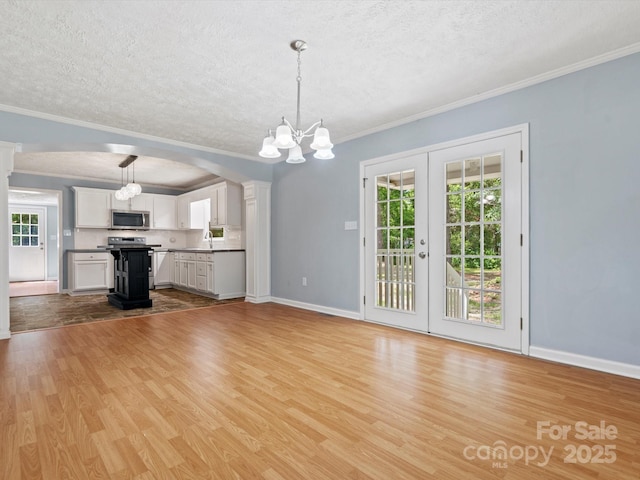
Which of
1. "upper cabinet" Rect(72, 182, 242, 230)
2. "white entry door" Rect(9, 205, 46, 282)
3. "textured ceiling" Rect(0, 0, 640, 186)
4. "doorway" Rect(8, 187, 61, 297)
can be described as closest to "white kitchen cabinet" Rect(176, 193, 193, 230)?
"upper cabinet" Rect(72, 182, 242, 230)

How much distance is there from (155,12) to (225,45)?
0.49 metres

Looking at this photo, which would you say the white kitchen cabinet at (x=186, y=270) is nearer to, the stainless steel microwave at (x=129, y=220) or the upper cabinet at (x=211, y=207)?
the upper cabinet at (x=211, y=207)

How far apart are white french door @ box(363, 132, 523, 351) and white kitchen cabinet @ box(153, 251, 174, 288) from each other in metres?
5.49

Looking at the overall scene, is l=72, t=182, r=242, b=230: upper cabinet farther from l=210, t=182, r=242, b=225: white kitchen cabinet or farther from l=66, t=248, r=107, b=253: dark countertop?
l=66, t=248, r=107, b=253: dark countertop

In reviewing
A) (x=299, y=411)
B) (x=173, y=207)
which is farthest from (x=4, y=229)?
(x=173, y=207)

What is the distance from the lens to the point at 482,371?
2621mm

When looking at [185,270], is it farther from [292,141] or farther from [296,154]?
[292,141]

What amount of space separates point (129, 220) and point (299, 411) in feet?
23.4

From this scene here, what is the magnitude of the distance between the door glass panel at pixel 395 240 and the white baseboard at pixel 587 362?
1298 mm

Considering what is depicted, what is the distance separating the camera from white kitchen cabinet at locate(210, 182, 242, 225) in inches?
262

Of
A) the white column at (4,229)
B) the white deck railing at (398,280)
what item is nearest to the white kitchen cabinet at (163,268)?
the white column at (4,229)

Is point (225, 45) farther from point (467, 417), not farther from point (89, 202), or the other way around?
point (89, 202)

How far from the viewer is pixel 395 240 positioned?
403 centimetres

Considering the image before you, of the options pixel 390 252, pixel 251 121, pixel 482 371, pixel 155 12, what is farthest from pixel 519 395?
pixel 251 121
